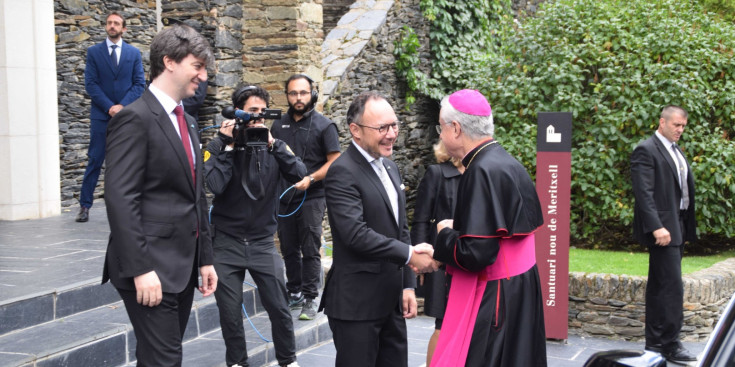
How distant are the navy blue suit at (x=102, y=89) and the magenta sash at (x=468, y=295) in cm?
612

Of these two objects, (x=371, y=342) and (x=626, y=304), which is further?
(x=626, y=304)

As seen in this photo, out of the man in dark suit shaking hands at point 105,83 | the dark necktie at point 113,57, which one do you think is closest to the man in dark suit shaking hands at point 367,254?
the man in dark suit shaking hands at point 105,83

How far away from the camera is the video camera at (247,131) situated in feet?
17.5

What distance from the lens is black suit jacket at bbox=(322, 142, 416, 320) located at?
13.4 feet

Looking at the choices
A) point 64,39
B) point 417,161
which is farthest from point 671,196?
point 64,39

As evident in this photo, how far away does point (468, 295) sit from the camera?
12.4 feet

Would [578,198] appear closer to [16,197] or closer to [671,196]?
[671,196]

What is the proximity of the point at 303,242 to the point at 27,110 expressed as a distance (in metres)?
4.21

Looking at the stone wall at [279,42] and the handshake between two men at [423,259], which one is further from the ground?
the stone wall at [279,42]

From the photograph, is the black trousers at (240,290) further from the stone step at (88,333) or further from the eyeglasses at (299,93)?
the eyeglasses at (299,93)

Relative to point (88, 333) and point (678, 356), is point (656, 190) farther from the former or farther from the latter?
point (88, 333)

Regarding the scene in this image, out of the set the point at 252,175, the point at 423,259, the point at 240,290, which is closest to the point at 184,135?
the point at 423,259

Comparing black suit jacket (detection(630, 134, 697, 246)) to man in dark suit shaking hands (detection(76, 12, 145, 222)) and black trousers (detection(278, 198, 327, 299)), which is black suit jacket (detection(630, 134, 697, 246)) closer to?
black trousers (detection(278, 198, 327, 299))

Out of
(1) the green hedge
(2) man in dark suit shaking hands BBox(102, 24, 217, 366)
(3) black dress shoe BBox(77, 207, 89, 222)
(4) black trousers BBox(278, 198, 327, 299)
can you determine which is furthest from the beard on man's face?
(1) the green hedge
